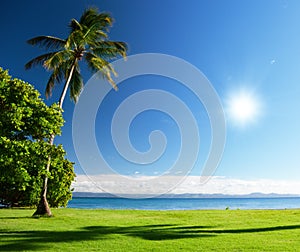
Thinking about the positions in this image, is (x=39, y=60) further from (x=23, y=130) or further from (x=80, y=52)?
(x=23, y=130)

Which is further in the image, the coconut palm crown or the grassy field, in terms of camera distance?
the coconut palm crown

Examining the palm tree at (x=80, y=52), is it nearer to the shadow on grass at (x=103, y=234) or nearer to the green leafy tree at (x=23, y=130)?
the green leafy tree at (x=23, y=130)

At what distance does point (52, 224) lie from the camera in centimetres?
1616

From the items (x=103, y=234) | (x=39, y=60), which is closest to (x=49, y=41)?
(x=39, y=60)

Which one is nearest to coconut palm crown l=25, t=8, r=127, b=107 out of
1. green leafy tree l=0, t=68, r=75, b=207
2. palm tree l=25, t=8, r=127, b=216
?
palm tree l=25, t=8, r=127, b=216

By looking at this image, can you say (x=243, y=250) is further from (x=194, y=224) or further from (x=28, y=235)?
(x=28, y=235)

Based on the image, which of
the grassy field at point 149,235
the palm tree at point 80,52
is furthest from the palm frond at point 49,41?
the grassy field at point 149,235

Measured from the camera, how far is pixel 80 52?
882 inches

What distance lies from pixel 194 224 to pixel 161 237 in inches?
172

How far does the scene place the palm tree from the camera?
21859mm

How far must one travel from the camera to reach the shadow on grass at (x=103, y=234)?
439 inches

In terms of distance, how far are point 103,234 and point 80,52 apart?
12.8 metres

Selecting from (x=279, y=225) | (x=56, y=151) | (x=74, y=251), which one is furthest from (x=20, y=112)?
(x=279, y=225)

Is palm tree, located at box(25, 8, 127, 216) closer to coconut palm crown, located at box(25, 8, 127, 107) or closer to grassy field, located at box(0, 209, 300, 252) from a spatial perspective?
coconut palm crown, located at box(25, 8, 127, 107)
